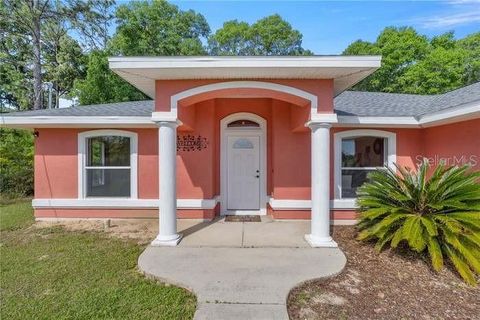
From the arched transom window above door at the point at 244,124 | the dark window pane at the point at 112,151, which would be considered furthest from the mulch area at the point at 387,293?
the dark window pane at the point at 112,151

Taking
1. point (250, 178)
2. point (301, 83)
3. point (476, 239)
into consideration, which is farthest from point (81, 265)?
point (476, 239)

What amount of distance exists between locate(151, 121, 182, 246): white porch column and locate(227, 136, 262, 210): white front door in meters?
2.53

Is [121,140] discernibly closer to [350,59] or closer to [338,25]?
[350,59]

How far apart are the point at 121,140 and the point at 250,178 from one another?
3574 millimetres

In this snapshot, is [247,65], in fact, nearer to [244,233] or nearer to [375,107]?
[244,233]

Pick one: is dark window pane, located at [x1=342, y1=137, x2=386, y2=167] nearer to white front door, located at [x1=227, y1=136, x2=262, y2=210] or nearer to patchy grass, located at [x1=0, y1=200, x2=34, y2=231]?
white front door, located at [x1=227, y1=136, x2=262, y2=210]

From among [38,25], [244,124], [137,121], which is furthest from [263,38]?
[137,121]

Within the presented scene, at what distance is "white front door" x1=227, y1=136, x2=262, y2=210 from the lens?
7.65m

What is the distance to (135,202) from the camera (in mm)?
7348

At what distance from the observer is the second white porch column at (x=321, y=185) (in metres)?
5.21

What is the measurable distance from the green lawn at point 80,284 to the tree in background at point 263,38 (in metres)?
25.7

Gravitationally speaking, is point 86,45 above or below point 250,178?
above

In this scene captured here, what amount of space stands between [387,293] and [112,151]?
268 inches

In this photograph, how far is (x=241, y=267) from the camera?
14.2 ft
